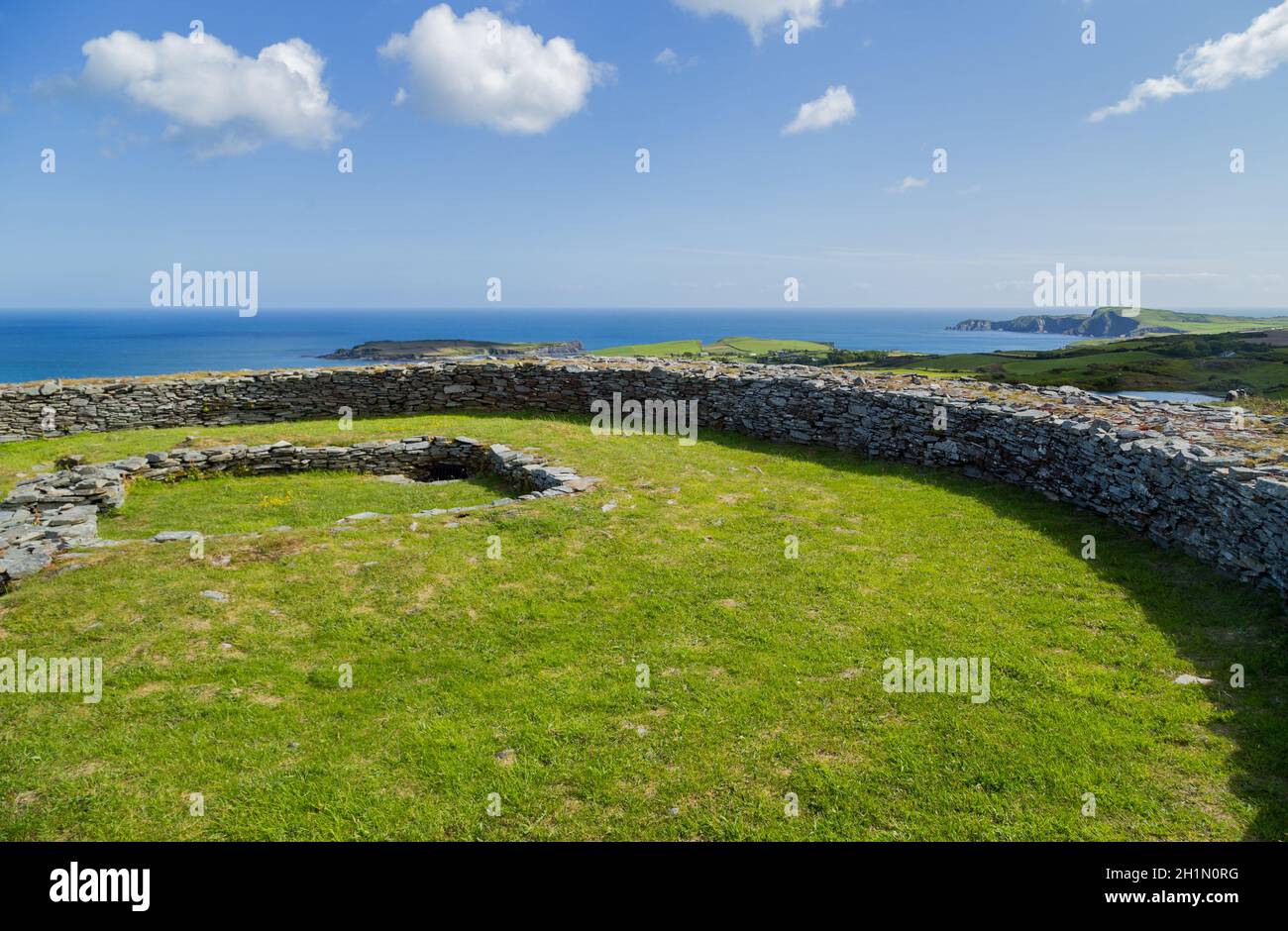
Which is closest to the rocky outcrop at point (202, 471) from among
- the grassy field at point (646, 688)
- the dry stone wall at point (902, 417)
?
the grassy field at point (646, 688)

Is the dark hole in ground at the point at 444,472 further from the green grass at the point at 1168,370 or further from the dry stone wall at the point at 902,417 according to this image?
the green grass at the point at 1168,370

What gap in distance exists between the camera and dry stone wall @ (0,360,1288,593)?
356 inches

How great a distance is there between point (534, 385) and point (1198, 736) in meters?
19.3

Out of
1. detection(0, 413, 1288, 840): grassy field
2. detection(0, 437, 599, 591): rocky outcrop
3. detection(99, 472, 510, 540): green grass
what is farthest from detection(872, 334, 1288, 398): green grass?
detection(99, 472, 510, 540): green grass

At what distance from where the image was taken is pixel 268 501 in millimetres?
13297

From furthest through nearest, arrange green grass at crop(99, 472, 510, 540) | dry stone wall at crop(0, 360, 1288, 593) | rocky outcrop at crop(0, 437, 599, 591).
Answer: green grass at crop(99, 472, 510, 540), rocky outcrop at crop(0, 437, 599, 591), dry stone wall at crop(0, 360, 1288, 593)

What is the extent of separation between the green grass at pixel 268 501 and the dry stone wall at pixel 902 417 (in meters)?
6.97

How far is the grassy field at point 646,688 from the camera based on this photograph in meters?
5.05

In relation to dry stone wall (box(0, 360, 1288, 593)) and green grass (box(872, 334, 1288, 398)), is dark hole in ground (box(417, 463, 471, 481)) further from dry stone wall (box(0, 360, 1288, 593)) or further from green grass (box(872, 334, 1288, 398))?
green grass (box(872, 334, 1288, 398))

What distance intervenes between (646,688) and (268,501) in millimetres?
10281

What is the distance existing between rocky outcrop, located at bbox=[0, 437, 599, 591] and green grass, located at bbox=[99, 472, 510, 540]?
0.38m

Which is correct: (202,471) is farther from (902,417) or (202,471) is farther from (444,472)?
(902,417)
